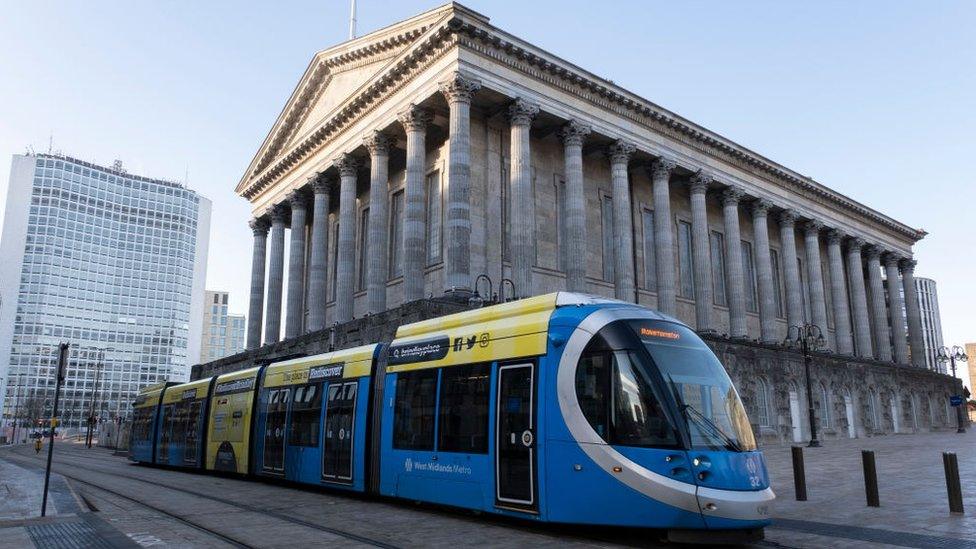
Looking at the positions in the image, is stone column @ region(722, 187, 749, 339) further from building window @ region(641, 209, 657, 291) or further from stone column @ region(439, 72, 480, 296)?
stone column @ region(439, 72, 480, 296)

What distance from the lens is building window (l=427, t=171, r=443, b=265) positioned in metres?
37.8

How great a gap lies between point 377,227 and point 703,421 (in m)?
29.8

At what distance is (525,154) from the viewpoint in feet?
113

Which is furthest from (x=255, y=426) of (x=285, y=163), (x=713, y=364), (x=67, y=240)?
(x=67, y=240)

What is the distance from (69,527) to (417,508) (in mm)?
5830

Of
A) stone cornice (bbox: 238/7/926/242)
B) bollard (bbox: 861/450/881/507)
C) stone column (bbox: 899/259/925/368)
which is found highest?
stone cornice (bbox: 238/7/926/242)

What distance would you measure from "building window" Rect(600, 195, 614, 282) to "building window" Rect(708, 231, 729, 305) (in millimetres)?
10506

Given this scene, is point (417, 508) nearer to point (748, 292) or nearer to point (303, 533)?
point (303, 533)

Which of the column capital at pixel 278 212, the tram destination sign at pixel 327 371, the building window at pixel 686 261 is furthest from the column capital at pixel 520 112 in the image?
the column capital at pixel 278 212

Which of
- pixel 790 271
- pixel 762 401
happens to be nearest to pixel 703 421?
pixel 762 401

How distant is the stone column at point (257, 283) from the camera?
163 ft

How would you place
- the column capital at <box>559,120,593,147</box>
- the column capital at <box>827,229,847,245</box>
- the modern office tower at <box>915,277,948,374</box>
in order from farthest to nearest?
the modern office tower at <box>915,277,948,374</box> < the column capital at <box>827,229,847,245</box> < the column capital at <box>559,120,593,147</box>

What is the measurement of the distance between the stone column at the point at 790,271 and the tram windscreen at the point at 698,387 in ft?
140

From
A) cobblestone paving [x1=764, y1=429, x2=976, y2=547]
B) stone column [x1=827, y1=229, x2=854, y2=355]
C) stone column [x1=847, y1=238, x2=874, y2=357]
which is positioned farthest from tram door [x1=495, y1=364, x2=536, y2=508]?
stone column [x1=847, y1=238, x2=874, y2=357]
